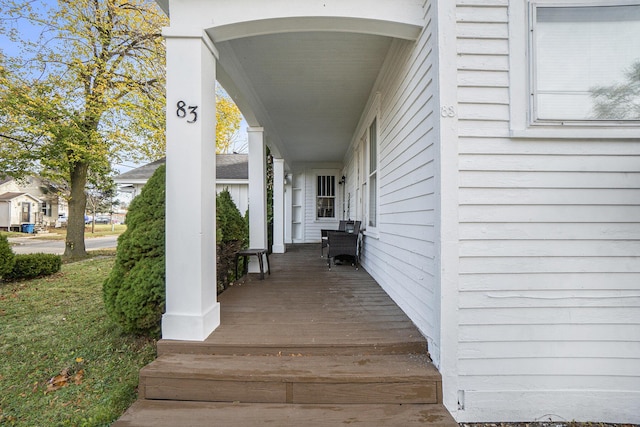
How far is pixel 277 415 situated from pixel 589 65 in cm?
306

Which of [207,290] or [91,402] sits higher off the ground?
[207,290]

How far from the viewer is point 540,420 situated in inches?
78.0

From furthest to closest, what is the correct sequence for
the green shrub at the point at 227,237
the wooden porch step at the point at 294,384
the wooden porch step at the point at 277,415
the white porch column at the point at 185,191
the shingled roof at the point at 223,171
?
1. the shingled roof at the point at 223,171
2. the green shrub at the point at 227,237
3. the white porch column at the point at 185,191
4. the wooden porch step at the point at 294,384
5. the wooden porch step at the point at 277,415

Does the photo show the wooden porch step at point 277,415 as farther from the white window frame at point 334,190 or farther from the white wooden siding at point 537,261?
the white window frame at point 334,190

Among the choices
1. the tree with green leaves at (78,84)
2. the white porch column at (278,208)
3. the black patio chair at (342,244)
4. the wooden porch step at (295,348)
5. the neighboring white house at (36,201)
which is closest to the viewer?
the wooden porch step at (295,348)

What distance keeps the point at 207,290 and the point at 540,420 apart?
2.56 meters

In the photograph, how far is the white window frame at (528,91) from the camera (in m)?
1.98

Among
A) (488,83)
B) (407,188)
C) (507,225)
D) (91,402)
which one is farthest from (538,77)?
(91,402)

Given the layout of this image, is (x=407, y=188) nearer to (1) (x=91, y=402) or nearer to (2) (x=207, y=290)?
(2) (x=207, y=290)

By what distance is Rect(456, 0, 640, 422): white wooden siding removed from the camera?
198 cm

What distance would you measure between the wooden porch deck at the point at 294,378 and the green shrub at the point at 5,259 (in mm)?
5806

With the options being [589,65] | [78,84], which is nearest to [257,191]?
[589,65]

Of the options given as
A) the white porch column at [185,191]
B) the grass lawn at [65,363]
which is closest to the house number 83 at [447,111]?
the white porch column at [185,191]

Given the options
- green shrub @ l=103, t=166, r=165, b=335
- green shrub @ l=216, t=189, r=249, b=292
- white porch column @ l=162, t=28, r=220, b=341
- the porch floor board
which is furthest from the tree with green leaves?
the porch floor board
